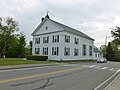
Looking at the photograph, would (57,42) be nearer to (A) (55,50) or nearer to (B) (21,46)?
(A) (55,50)

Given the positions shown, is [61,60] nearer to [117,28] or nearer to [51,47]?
[51,47]

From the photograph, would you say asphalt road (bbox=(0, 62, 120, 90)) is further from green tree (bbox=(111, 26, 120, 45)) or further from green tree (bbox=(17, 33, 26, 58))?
green tree (bbox=(17, 33, 26, 58))

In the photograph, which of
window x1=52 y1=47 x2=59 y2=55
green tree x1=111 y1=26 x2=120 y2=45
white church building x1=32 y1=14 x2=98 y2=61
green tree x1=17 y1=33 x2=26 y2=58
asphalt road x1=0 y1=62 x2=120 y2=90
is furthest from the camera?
green tree x1=17 y1=33 x2=26 y2=58

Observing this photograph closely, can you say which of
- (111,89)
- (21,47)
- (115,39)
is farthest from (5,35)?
(111,89)

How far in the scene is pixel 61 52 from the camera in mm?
44656

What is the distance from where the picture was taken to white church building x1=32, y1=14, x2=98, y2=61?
45.3 m

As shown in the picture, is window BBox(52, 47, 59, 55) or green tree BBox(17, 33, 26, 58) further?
green tree BBox(17, 33, 26, 58)

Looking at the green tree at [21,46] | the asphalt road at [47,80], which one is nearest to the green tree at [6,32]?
the green tree at [21,46]

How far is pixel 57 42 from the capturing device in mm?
45781

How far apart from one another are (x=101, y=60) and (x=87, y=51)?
6756 mm

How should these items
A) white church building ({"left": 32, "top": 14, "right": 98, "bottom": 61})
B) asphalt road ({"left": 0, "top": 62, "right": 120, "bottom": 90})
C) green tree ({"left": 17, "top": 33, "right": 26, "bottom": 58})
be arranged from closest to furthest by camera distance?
asphalt road ({"left": 0, "top": 62, "right": 120, "bottom": 90}) < white church building ({"left": 32, "top": 14, "right": 98, "bottom": 61}) < green tree ({"left": 17, "top": 33, "right": 26, "bottom": 58})

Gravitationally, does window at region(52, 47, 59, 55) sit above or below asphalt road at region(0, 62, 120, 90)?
above

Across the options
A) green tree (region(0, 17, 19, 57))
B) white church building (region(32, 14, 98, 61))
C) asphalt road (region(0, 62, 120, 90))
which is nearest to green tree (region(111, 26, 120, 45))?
asphalt road (region(0, 62, 120, 90))

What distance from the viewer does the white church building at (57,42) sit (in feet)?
149
